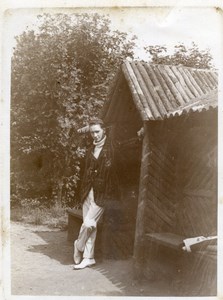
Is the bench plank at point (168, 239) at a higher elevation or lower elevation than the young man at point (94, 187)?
lower

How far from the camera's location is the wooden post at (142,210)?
3898 millimetres

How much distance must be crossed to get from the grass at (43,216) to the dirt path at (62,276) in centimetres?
8

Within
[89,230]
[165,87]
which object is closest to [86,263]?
[89,230]

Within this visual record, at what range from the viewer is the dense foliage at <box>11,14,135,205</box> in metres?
3.64

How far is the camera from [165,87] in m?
3.97

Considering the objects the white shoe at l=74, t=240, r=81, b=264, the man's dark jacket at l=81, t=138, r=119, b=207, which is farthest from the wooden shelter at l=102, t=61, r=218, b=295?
the white shoe at l=74, t=240, r=81, b=264

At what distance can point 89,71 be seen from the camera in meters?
4.05

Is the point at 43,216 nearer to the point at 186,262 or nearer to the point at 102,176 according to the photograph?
the point at 102,176

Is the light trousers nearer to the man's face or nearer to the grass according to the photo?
the grass

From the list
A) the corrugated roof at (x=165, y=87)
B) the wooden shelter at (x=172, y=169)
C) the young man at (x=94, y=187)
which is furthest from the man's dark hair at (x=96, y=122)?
the corrugated roof at (x=165, y=87)

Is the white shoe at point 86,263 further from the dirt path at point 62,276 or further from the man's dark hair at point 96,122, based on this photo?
the man's dark hair at point 96,122

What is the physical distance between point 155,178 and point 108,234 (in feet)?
2.28

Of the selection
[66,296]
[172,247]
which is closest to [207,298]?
[172,247]

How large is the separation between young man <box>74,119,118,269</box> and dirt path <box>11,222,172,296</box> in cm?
15
